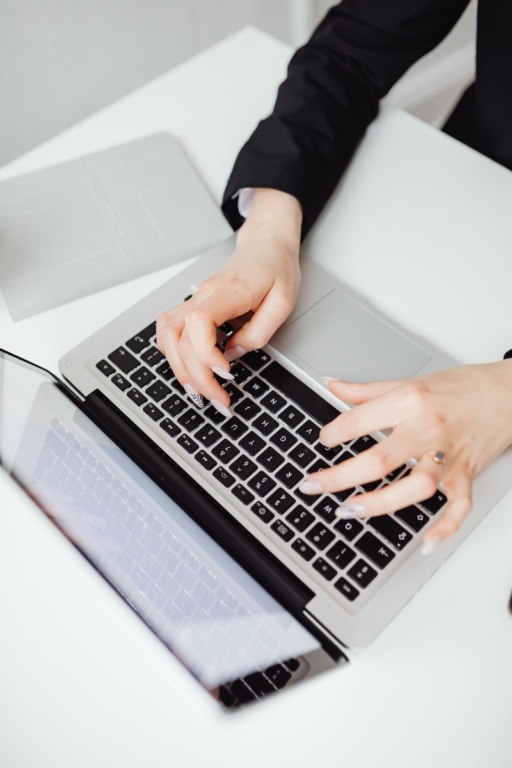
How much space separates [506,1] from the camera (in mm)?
670

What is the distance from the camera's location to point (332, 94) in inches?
28.3

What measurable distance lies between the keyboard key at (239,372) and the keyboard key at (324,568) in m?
0.18

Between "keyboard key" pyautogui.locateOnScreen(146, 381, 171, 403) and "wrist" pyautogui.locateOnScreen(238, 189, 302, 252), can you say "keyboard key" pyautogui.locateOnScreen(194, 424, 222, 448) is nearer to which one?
"keyboard key" pyautogui.locateOnScreen(146, 381, 171, 403)

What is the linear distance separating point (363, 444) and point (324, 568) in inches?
4.5

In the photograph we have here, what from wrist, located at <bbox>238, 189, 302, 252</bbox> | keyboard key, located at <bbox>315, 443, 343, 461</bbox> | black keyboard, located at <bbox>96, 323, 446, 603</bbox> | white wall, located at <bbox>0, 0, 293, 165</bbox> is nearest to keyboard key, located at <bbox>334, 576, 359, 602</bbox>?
black keyboard, located at <bbox>96, 323, 446, 603</bbox>

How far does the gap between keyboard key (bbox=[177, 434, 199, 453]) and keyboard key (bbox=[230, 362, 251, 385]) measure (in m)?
0.07

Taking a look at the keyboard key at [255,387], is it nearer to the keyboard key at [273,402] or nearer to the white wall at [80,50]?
the keyboard key at [273,402]

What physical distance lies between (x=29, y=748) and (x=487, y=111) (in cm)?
82

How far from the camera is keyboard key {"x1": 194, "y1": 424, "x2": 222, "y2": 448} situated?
525mm

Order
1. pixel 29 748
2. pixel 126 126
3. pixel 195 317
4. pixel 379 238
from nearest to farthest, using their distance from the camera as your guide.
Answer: pixel 29 748 → pixel 195 317 → pixel 379 238 → pixel 126 126

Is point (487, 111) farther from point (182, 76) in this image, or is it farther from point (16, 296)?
point (16, 296)

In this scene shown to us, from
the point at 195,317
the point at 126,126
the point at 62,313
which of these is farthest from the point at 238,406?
the point at 126,126

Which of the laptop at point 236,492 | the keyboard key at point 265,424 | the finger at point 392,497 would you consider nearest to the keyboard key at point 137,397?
the laptop at point 236,492

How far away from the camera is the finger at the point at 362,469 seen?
468mm
